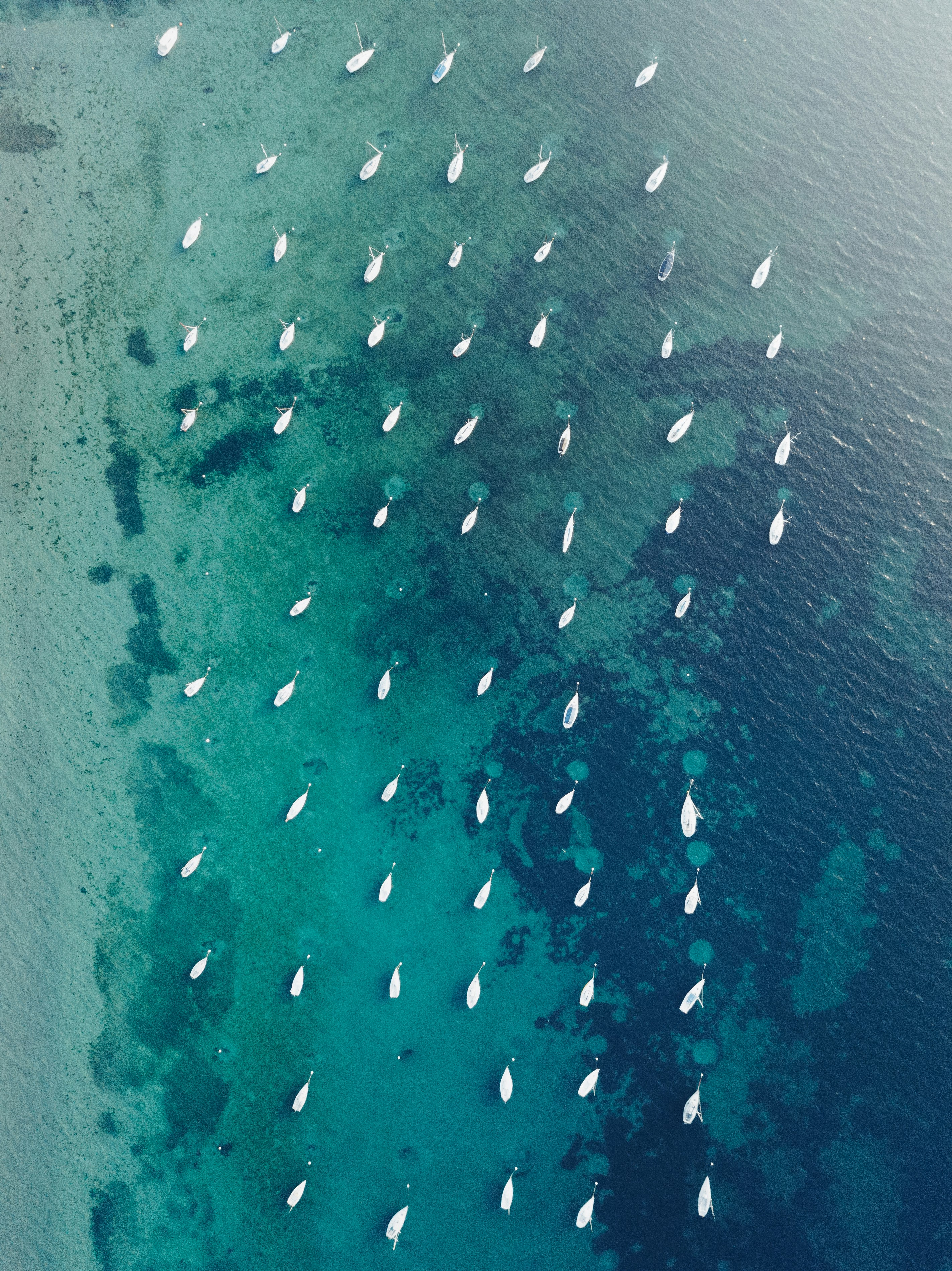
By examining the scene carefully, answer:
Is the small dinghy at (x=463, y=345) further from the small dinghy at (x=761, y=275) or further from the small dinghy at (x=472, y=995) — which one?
the small dinghy at (x=472, y=995)

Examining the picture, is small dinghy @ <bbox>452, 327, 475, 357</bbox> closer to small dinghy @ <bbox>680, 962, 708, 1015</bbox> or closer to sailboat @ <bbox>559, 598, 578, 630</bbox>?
sailboat @ <bbox>559, 598, 578, 630</bbox>

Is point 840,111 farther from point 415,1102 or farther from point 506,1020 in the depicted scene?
point 415,1102

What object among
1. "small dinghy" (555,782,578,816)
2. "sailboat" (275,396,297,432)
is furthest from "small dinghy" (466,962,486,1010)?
"sailboat" (275,396,297,432)

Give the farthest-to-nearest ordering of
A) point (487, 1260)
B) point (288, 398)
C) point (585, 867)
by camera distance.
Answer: point (288, 398) → point (585, 867) → point (487, 1260)

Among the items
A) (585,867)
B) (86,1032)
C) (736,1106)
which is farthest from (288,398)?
(736,1106)

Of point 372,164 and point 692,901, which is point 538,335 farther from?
point 692,901

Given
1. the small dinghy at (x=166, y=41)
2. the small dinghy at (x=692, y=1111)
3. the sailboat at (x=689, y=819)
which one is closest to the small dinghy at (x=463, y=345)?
the small dinghy at (x=166, y=41)
